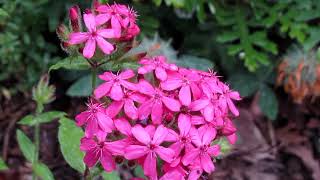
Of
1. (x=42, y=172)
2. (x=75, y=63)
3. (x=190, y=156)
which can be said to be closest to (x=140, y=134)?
(x=190, y=156)

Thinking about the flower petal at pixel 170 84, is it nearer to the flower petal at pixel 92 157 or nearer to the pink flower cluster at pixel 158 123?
the pink flower cluster at pixel 158 123

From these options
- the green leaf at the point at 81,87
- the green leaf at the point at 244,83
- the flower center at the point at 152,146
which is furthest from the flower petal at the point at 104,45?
the green leaf at the point at 244,83

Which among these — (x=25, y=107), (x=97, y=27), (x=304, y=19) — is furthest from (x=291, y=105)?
(x=97, y=27)

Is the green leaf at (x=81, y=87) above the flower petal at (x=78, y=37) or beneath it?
beneath

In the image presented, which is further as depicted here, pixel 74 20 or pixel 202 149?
pixel 74 20

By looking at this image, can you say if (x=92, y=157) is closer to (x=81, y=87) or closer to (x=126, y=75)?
(x=126, y=75)

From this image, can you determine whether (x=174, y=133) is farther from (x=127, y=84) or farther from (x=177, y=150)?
(x=127, y=84)

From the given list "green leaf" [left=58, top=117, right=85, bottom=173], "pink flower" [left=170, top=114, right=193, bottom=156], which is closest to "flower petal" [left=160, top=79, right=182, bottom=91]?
"pink flower" [left=170, top=114, right=193, bottom=156]
